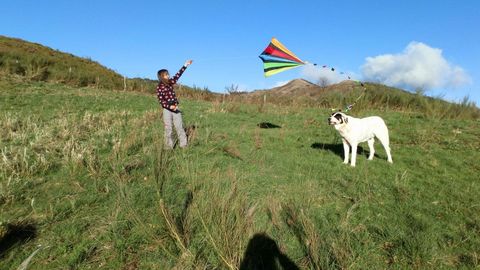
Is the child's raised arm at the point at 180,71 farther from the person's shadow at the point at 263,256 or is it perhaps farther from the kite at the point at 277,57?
the person's shadow at the point at 263,256

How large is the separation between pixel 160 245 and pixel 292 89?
111 ft

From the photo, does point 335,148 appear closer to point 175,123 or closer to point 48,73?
point 175,123

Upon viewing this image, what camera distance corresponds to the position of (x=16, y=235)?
18.1ft

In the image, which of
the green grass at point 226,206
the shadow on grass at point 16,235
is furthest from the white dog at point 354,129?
the shadow on grass at point 16,235

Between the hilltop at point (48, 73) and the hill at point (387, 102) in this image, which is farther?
the hilltop at point (48, 73)

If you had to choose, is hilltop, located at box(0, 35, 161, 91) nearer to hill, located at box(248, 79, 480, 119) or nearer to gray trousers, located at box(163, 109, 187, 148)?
hill, located at box(248, 79, 480, 119)

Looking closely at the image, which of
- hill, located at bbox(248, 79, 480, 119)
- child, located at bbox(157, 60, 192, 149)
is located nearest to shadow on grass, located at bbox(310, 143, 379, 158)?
child, located at bbox(157, 60, 192, 149)

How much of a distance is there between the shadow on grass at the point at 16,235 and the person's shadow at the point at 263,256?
10.3 ft

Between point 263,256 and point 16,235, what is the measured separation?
11.9 ft

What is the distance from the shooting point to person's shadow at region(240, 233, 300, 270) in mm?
4953

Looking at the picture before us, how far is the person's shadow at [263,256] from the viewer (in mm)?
4953

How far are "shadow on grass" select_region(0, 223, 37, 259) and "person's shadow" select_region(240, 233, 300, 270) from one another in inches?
124

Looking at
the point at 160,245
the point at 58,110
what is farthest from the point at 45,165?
the point at 58,110

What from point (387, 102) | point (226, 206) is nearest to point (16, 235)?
point (226, 206)
